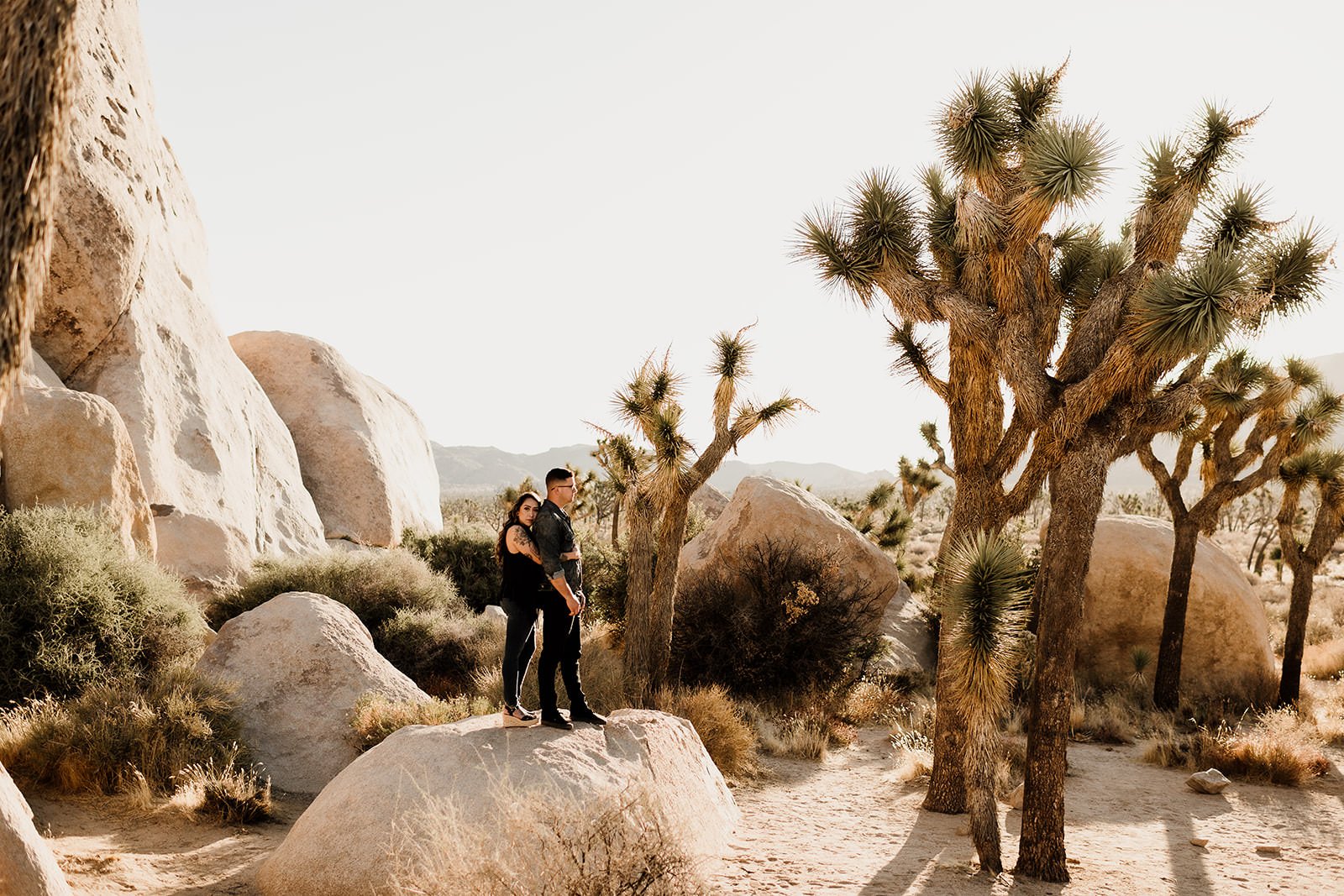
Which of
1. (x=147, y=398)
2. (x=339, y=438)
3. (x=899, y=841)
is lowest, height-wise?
(x=899, y=841)

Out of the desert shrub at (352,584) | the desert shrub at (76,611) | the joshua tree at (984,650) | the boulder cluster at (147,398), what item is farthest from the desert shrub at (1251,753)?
the boulder cluster at (147,398)

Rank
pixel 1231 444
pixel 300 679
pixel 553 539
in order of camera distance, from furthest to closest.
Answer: pixel 1231 444 → pixel 300 679 → pixel 553 539

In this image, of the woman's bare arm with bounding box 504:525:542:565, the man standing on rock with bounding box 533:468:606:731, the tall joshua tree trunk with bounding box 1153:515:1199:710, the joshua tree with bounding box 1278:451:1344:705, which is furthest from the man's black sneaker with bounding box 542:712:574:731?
the joshua tree with bounding box 1278:451:1344:705

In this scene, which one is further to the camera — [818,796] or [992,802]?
[818,796]

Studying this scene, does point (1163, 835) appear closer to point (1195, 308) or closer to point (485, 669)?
point (1195, 308)

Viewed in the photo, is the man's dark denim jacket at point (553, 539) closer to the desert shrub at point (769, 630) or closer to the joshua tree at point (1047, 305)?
the joshua tree at point (1047, 305)

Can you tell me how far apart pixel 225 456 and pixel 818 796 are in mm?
10578

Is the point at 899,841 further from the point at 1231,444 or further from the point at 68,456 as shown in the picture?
the point at 1231,444

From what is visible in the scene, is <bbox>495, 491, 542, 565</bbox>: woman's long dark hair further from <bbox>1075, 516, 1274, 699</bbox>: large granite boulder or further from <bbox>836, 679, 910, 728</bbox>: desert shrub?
<bbox>1075, 516, 1274, 699</bbox>: large granite boulder

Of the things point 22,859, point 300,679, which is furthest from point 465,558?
point 22,859

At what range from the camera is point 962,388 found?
9.44 metres

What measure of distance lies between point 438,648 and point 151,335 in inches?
256

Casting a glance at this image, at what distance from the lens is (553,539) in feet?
22.4

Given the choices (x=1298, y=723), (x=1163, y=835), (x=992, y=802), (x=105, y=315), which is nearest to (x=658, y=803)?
(x=992, y=802)
